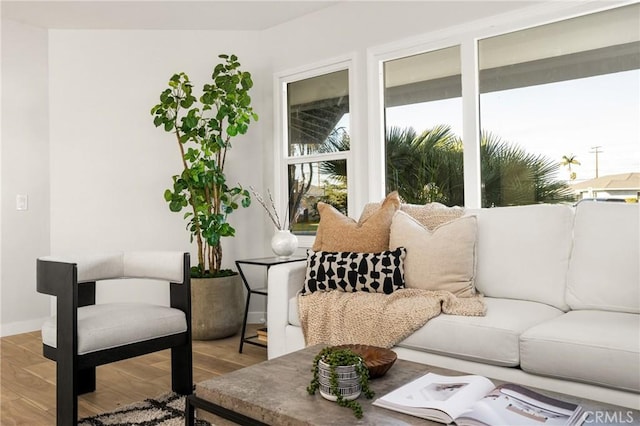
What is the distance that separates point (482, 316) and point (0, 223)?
12.2ft

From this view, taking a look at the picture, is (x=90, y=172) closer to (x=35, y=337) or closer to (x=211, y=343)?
(x=35, y=337)

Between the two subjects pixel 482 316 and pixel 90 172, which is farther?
pixel 90 172

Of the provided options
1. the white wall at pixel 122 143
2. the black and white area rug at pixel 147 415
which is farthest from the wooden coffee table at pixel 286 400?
the white wall at pixel 122 143

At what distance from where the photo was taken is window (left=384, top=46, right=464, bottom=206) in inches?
134

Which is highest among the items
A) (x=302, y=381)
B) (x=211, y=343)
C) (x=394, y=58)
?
(x=394, y=58)

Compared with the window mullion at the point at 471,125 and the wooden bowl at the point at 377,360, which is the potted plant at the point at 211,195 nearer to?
the window mullion at the point at 471,125

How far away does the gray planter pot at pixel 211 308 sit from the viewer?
3.71 metres

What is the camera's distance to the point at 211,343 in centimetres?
368

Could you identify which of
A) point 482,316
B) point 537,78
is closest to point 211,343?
point 482,316

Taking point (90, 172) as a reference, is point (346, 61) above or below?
above

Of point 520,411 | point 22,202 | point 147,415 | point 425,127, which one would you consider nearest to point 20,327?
point 22,202

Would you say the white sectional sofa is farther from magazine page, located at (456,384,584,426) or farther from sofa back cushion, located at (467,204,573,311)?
magazine page, located at (456,384,584,426)

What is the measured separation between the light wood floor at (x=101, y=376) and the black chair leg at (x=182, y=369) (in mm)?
139

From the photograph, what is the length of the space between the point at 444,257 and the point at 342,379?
1.25m
